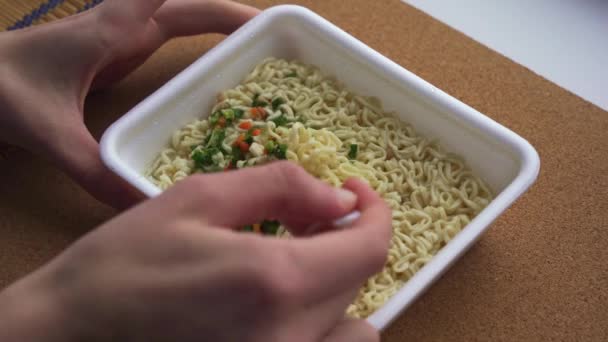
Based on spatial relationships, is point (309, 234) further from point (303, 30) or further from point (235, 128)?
point (303, 30)

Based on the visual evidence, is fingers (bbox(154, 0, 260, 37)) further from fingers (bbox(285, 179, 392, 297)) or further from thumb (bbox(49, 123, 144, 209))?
fingers (bbox(285, 179, 392, 297))

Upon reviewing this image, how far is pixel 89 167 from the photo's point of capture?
4.19 feet

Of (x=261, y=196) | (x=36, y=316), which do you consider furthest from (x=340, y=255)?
(x=36, y=316)

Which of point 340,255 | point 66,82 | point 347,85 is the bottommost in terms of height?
point 66,82

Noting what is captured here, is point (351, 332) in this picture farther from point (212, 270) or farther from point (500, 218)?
point (500, 218)

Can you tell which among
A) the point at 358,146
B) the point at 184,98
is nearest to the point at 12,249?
the point at 184,98

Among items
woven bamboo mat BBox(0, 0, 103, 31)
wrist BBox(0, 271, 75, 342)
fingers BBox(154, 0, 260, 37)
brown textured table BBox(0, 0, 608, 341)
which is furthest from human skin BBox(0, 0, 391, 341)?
woven bamboo mat BBox(0, 0, 103, 31)

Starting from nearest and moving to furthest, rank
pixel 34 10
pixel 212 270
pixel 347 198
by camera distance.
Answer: pixel 212 270
pixel 347 198
pixel 34 10

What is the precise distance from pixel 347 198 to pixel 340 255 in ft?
0.37

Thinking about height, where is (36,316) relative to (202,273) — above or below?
below

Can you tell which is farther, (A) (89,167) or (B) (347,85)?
(B) (347,85)

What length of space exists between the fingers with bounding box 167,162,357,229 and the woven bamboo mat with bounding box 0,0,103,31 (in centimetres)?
117

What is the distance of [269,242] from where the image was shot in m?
0.66

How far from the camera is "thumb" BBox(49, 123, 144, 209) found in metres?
1.27
